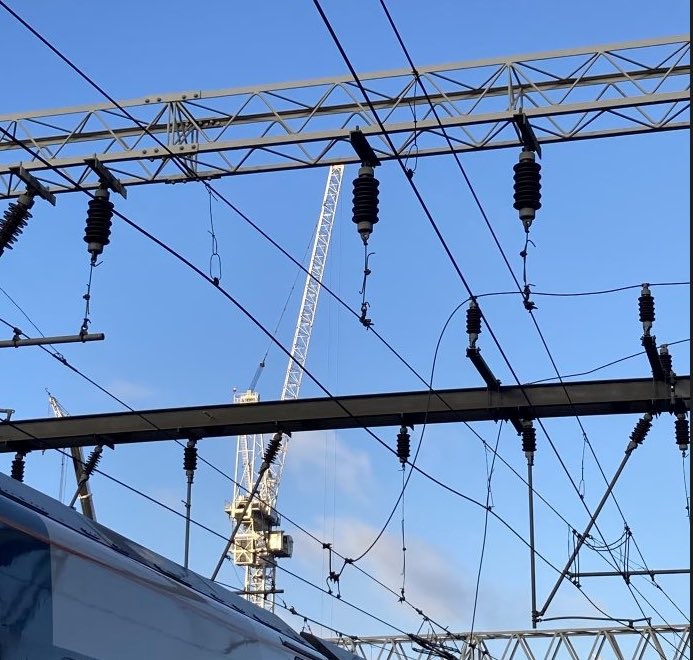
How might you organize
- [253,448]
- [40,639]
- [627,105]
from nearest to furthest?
[40,639] < [627,105] < [253,448]

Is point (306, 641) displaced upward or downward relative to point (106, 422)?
downward

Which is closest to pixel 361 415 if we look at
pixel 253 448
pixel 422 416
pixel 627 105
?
pixel 422 416

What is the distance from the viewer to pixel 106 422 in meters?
21.1

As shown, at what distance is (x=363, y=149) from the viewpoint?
1652cm

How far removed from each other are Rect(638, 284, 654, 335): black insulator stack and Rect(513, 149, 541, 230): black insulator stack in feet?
15.1

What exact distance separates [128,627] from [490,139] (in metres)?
8.55

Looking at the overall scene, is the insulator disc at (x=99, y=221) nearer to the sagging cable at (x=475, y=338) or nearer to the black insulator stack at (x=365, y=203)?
the black insulator stack at (x=365, y=203)

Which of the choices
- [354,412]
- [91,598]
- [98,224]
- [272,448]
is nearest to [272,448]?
[272,448]

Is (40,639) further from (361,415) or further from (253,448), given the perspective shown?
(253,448)

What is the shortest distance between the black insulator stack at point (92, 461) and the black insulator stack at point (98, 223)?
522 centimetres

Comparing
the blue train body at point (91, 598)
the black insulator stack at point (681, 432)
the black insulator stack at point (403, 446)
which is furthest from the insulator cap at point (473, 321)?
the blue train body at point (91, 598)

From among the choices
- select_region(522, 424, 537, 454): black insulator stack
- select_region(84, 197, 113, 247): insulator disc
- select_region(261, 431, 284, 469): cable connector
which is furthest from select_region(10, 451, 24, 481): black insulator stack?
select_region(522, 424, 537, 454): black insulator stack

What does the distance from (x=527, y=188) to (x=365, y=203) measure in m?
2.05

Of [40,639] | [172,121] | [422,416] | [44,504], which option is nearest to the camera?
[40,639]
